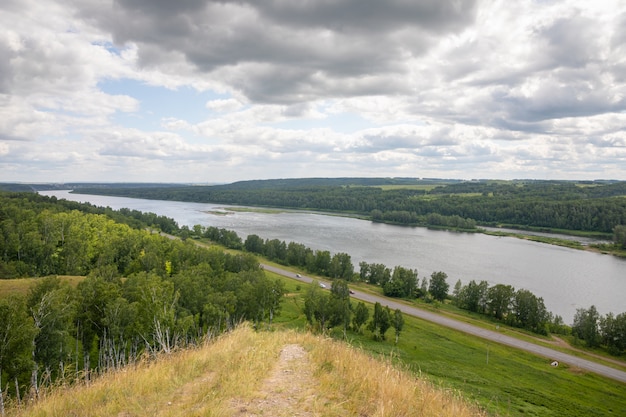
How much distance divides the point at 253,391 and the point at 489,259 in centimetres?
9350

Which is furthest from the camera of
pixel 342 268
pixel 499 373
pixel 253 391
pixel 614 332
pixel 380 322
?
pixel 342 268

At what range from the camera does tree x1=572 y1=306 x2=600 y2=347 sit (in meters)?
48.7

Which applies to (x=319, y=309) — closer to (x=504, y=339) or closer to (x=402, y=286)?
(x=402, y=286)

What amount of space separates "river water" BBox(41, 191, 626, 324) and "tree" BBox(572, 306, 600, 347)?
208 inches

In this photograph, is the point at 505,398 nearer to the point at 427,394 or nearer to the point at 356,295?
the point at 427,394

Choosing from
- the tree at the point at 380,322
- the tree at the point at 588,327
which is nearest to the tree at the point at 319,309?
the tree at the point at 380,322

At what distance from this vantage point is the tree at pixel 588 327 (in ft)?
160

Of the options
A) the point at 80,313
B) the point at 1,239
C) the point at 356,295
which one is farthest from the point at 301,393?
the point at 1,239

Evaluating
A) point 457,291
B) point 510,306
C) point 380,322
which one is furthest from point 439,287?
point 380,322

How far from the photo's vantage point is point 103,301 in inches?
1093

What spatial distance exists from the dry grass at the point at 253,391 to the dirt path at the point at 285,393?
0.02 m

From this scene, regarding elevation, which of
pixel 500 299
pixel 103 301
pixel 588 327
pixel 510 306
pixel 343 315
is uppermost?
pixel 103 301

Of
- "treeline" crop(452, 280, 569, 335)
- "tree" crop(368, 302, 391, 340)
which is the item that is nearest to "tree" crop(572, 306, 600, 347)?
"treeline" crop(452, 280, 569, 335)

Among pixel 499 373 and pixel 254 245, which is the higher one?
pixel 254 245
